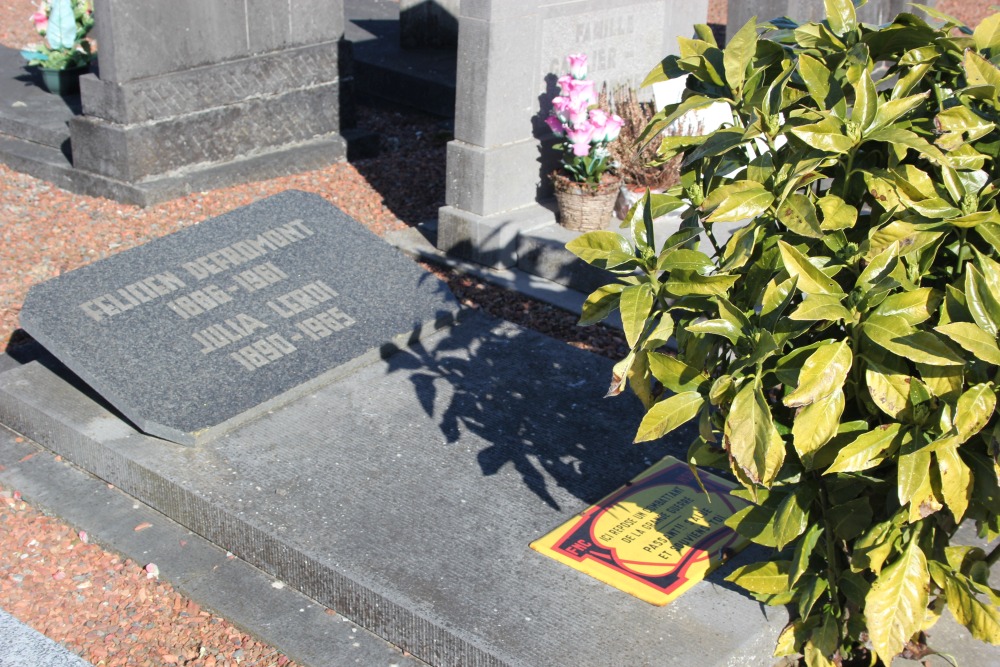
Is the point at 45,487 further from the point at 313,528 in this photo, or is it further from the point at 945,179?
the point at 945,179

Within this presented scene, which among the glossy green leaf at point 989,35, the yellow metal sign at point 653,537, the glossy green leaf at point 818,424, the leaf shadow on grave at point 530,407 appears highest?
the glossy green leaf at point 989,35

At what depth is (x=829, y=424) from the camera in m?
2.43

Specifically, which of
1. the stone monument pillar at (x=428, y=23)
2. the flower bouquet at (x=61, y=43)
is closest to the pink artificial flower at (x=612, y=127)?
the flower bouquet at (x=61, y=43)

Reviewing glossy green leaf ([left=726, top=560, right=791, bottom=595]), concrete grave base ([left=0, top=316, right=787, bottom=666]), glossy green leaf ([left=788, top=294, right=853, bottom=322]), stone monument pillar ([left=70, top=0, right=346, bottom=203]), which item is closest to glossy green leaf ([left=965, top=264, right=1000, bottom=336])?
glossy green leaf ([left=788, top=294, right=853, bottom=322])

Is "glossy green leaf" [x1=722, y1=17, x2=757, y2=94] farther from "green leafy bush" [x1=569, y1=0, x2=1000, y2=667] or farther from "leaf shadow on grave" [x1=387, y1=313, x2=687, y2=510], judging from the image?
"leaf shadow on grave" [x1=387, y1=313, x2=687, y2=510]

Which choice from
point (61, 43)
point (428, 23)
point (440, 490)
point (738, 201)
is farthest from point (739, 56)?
point (428, 23)

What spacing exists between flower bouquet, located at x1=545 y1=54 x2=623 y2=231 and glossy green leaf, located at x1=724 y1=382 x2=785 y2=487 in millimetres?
3835

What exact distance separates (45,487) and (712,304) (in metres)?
2.80

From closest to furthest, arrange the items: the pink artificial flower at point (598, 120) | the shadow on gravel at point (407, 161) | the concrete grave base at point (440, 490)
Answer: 1. the concrete grave base at point (440, 490)
2. the pink artificial flower at point (598, 120)
3. the shadow on gravel at point (407, 161)

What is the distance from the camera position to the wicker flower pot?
616 cm

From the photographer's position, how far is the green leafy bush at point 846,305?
7.79ft

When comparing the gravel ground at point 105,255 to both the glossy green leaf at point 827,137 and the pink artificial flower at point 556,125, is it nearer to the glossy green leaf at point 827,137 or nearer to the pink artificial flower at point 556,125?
the pink artificial flower at point 556,125

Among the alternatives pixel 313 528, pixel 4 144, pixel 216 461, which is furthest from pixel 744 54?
pixel 4 144

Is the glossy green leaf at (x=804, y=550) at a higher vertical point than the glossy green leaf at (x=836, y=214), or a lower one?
lower
